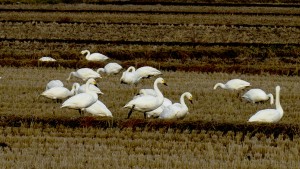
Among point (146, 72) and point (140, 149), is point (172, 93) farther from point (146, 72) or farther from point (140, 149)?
point (140, 149)

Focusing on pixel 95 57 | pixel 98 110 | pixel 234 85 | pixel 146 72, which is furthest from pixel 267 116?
pixel 95 57

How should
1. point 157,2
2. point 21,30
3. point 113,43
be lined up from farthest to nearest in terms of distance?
point 157,2, point 21,30, point 113,43

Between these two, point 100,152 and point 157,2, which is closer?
point 100,152

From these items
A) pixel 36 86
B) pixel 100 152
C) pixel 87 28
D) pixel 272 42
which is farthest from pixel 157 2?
pixel 100 152

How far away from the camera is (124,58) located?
2495cm

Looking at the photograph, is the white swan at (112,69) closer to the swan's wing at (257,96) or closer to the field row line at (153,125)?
the swan's wing at (257,96)

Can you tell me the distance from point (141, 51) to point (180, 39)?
4348 mm

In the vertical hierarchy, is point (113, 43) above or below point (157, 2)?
below

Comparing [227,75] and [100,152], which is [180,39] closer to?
[227,75]

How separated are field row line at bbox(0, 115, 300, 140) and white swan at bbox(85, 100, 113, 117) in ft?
2.69

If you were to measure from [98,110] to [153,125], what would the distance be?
147 cm

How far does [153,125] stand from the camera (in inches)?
495

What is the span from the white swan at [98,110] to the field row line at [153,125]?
82 cm

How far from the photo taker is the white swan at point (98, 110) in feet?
44.5
